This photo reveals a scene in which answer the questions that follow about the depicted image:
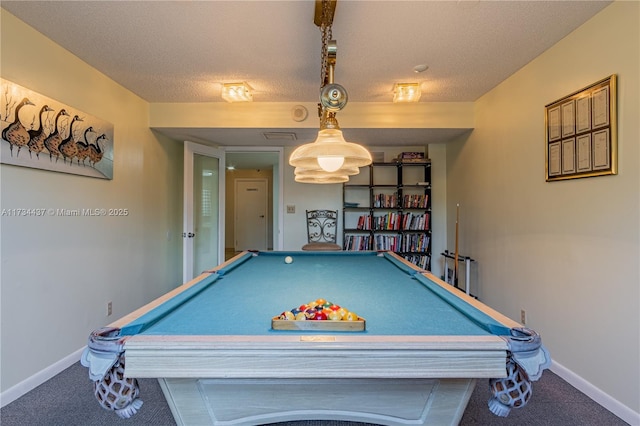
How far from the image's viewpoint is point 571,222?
2121mm

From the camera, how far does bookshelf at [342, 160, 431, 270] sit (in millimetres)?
4379

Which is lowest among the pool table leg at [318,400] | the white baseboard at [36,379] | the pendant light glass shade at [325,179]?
the white baseboard at [36,379]

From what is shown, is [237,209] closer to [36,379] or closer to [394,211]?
[394,211]

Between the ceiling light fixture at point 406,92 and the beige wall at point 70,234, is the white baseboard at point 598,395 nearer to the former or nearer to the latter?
the ceiling light fixture at point 406,92

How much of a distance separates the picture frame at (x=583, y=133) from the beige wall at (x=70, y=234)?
11.6ft

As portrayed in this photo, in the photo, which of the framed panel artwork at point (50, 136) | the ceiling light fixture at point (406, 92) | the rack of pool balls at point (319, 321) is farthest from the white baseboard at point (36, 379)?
the ceiling light fixture at point (406, 92)

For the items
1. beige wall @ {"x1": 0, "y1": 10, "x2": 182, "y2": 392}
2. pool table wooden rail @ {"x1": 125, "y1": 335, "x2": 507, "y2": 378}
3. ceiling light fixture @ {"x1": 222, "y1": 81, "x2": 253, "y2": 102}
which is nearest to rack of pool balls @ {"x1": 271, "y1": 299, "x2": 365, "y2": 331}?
pool table wooden rail @ {"x1": 125, "y1": 335, "x2": 507, "y2": 378}

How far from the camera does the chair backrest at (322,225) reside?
15.1 ft

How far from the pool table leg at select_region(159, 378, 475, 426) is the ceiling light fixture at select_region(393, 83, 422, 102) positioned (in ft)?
8.21

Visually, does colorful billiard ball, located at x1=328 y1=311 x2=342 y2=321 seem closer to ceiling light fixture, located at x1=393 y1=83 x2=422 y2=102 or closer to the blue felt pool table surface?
the blue felt pool table surface

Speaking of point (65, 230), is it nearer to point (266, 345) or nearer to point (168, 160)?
point (168, 160)

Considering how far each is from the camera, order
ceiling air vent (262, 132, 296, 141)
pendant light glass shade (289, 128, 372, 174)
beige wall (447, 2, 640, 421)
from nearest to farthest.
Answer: pendant light glass shade (289, 128, 372, 174), beige wall (447, 2, 640, 421), ceiling air vent (262, 132, 296, 141)

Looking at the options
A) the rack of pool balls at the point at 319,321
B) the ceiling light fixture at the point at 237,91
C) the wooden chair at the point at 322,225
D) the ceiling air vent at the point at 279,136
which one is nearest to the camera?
the rack of pool balls at the point at 319,321

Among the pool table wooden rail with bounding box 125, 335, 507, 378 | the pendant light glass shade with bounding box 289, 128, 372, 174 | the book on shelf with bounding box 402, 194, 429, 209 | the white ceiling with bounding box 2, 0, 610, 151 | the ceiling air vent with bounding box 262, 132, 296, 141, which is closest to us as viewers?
the pool table wooden rail with bounding box 125, 335, 507, 378
